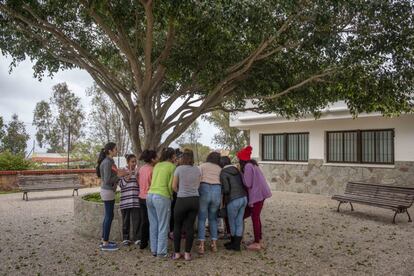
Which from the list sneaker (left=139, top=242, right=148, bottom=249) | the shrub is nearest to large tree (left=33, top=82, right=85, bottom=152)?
the shrub

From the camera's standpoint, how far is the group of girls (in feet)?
20.2

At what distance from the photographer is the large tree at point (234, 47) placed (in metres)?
6.36

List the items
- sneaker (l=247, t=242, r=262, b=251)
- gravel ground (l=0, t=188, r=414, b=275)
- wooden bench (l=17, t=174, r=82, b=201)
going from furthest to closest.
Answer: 1. wooden bench (l=17, t=174, r=82, b=201)
2. sneaker (l=247, t=242, r=262, b=251)
3. gravel ground (l=0, t=188, r=414, b=275)

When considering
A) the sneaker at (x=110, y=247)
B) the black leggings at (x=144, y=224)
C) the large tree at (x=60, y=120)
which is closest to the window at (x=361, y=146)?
the black leggings at (x=144, y=224)

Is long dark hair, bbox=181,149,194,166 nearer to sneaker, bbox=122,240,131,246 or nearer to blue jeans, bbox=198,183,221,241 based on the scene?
blue jeans, bbox=198,183,221,241

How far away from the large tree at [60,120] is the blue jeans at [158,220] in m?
39.3

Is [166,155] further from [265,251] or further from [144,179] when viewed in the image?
[265,251]

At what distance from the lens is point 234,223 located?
6703 millimetres

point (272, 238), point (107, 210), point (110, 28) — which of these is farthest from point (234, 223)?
point (110, 28)

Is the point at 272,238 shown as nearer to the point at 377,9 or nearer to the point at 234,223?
the point at 234,223

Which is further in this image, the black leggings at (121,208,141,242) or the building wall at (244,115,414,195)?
the building wall at (244,115,414,195)

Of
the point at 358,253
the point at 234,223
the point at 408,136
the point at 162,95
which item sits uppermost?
the point at 162,95

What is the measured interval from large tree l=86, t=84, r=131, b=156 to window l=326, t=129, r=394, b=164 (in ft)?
60.7

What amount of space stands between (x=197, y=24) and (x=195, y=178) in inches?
101
